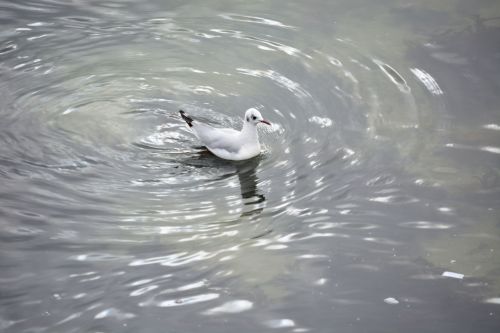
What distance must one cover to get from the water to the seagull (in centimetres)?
16

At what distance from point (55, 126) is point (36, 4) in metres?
3.95

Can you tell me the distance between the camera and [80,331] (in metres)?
6.15

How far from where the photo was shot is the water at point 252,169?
654cm

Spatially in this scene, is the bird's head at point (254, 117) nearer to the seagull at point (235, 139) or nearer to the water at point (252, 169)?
the seagull at point (235, 139)

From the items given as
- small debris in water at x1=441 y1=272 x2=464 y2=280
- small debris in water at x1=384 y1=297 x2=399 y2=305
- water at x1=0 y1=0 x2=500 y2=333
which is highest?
water at x1=0 y1=0 x2=500 y2=333

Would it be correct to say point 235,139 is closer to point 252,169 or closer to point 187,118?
point 252,169

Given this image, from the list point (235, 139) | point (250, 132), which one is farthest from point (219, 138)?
point (250, 132)

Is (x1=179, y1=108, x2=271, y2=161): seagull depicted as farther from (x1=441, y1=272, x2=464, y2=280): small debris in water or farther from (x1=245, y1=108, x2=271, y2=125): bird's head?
(x1=441, y1=272, x2=464, y2=280): small debris in water

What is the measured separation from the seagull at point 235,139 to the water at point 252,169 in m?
0.16

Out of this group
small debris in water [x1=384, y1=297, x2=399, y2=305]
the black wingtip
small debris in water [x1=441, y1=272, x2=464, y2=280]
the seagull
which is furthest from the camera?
the black wingtip

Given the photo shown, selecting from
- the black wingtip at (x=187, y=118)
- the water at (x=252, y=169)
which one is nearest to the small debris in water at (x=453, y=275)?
the water at (x=252, y=169)

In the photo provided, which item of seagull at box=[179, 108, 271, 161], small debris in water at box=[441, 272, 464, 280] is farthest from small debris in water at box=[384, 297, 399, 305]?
seagull at box=[179, 108, 271, 161]

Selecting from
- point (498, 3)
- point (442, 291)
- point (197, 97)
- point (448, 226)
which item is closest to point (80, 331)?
point (442, 291)

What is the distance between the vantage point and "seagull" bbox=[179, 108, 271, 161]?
8.70 m
